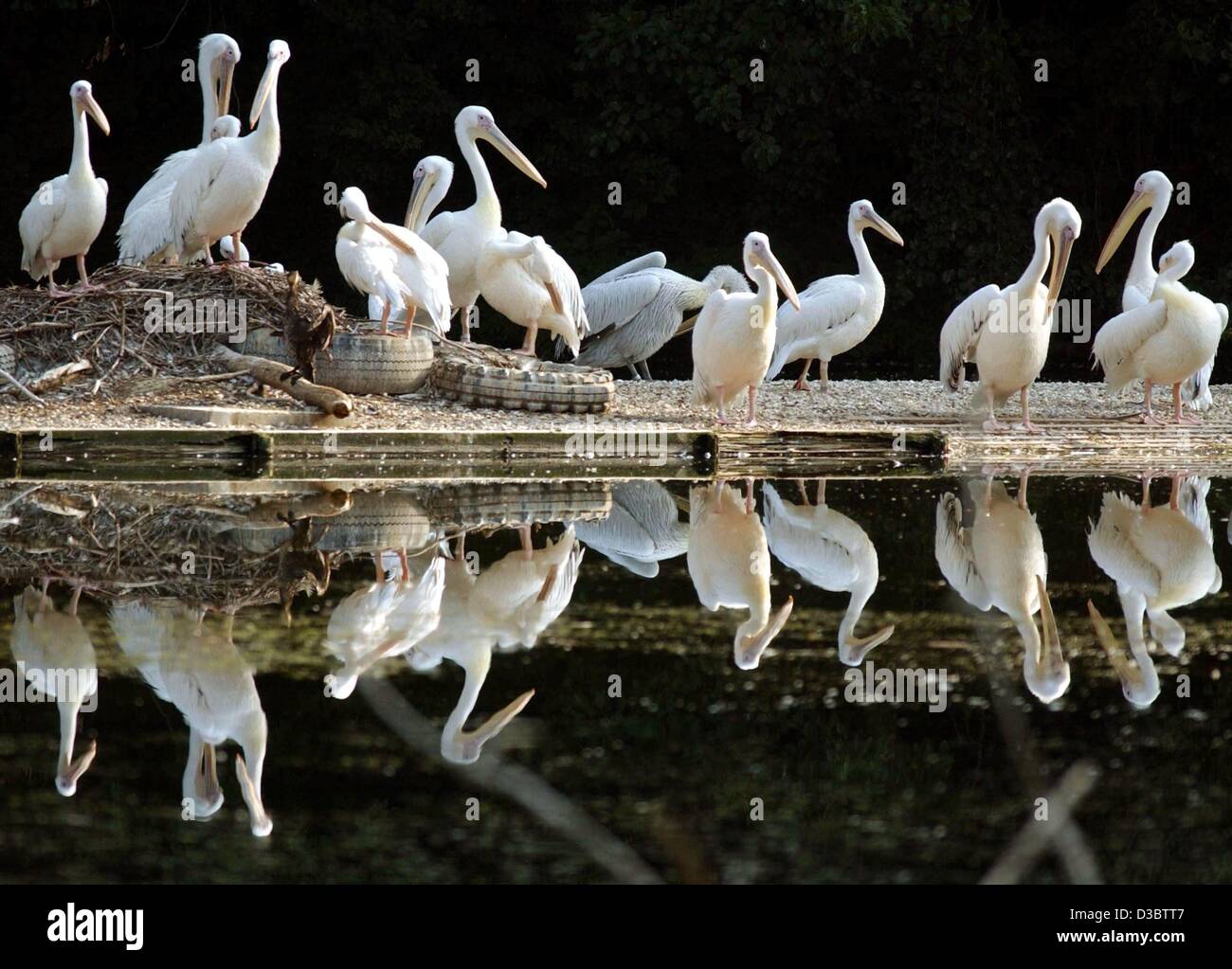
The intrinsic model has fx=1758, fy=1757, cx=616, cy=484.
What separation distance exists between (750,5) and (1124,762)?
1376 cm

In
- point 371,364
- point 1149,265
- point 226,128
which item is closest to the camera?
point 371,364

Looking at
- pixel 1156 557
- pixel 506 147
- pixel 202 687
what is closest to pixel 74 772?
pixel 202 687

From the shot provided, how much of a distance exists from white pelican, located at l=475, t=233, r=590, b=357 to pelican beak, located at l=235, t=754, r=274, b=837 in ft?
23.7

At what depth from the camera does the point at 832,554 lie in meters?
6.32

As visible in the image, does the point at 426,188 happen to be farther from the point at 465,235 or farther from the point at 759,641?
the point at 759,641

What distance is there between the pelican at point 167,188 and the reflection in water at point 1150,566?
6.25m

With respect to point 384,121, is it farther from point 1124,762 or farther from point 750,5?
point 1124,762

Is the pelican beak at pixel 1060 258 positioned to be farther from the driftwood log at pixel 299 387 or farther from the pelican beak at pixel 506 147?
the driftwood log at pixel 299 387

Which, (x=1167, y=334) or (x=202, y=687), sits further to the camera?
(x=1167, y=334)

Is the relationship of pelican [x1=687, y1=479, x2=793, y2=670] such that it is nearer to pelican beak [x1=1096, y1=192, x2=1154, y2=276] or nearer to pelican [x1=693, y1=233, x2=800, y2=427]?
pelican [x1=693, y1=233, x2=800, y2=427]

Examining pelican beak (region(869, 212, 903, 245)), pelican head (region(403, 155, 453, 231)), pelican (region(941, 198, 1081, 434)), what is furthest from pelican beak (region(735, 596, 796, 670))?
pelican beak (region(869, 212, 903, 245))

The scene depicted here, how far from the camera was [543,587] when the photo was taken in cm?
558

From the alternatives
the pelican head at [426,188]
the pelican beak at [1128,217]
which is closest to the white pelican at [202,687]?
the pelican head at [426,188]

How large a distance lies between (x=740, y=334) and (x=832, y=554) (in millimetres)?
3077
